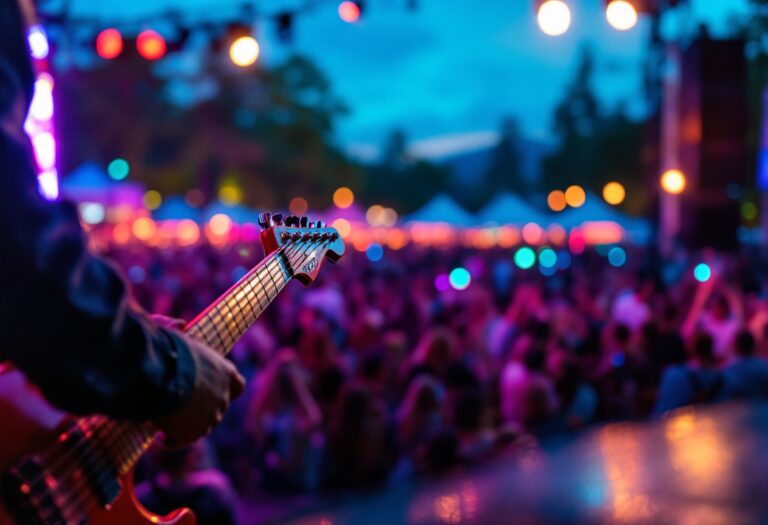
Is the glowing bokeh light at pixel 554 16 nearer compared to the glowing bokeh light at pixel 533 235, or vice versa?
the glowing bokeh light at pixel 554 16

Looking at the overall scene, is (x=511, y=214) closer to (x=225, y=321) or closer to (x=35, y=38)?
(x=35, y=38)

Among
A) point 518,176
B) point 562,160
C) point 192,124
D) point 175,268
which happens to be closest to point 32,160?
point 175,268

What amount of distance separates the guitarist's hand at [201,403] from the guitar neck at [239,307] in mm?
162

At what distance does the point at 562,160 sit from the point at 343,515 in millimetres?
61153

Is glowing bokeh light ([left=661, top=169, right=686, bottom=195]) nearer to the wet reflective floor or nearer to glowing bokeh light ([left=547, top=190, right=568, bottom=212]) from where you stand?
the wet reflective floor

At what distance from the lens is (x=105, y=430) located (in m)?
1.61

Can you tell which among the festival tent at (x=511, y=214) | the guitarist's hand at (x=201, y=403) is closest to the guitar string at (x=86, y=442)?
the guitarist's hand at (x=201, y=403)

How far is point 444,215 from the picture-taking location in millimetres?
29625

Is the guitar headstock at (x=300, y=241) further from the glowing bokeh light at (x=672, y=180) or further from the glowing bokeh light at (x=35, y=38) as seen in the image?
the glowing bokeh light at (x=672, y=180)

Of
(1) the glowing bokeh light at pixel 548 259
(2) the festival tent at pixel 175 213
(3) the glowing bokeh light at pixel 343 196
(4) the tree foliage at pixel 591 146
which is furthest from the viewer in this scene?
(3) the glowing bokeh light at pixel 343 196

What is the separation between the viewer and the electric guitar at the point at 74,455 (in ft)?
4.59

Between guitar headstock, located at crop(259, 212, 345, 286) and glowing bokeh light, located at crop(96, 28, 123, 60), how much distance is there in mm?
11229

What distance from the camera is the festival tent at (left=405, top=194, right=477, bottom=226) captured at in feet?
96.0

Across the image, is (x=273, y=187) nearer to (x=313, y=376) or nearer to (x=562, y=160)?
(x=562, y=160)
